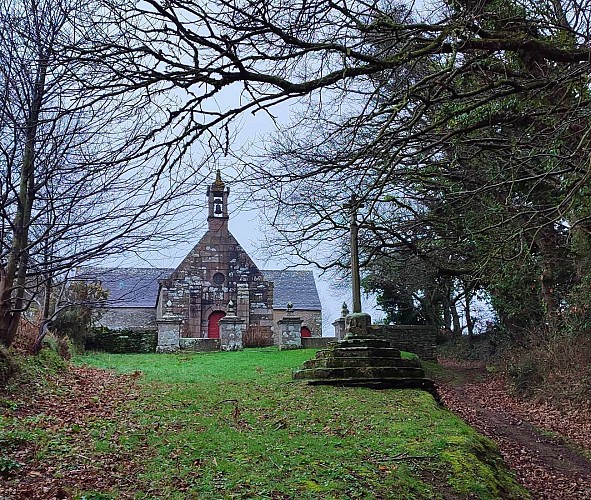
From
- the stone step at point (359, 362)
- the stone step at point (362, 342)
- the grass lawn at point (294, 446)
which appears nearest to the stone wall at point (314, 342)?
the stone step at point (362, 342)

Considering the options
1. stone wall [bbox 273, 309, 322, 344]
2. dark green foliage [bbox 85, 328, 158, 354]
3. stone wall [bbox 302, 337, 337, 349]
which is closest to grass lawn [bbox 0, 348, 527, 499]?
stone wall [bbox 302, 337, 337, 349]

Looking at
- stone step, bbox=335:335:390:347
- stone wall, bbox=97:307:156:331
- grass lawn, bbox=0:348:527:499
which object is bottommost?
grass lawn, bbox=0:348:527:499

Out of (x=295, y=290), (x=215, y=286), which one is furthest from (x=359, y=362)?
(x=295, y=290)

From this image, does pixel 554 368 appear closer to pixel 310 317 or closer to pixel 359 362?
pixel 359 362

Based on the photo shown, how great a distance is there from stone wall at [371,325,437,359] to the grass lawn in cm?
1266

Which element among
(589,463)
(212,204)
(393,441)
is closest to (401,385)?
(589,463)

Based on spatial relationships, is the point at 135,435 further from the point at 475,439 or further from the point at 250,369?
the point at 250,369

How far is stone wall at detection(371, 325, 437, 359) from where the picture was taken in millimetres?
22750

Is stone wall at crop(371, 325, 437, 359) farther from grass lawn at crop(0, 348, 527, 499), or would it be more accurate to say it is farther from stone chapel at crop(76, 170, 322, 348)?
grass lawn at crop(0, 348, 527, 499)

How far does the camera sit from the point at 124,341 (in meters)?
22.2

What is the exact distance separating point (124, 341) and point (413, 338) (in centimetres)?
1126

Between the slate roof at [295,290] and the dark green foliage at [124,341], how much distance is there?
47.8ft

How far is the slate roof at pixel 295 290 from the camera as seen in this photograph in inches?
1438

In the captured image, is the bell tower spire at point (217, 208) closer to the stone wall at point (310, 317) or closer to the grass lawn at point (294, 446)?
the stone wall at point (310, 317)
